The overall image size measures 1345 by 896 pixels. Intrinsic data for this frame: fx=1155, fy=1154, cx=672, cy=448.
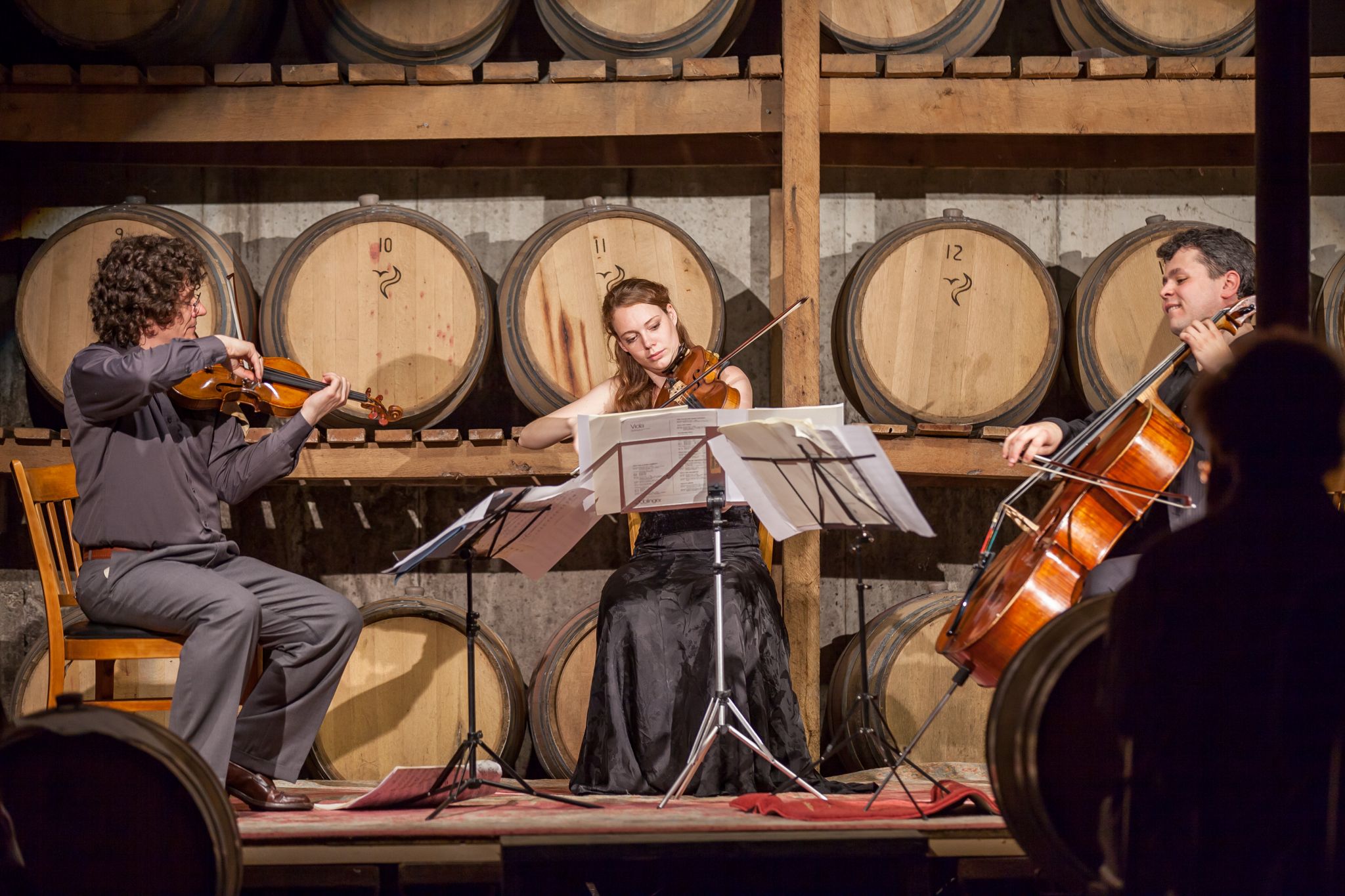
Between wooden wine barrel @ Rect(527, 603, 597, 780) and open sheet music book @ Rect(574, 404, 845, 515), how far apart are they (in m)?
0.97

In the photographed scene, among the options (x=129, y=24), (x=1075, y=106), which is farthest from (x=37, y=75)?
(x=1075, y=106)

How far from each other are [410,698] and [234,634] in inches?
39.4

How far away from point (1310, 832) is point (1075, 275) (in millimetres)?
3554

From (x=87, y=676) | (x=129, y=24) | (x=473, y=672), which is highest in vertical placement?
(x=129, y=24)

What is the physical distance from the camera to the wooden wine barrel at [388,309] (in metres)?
4.11

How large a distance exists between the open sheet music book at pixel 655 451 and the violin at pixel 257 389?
3.49ft

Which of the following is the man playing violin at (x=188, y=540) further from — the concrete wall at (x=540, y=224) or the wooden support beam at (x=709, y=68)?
the wooden support beam at (x=709, y=68)

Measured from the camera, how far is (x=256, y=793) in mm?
3141

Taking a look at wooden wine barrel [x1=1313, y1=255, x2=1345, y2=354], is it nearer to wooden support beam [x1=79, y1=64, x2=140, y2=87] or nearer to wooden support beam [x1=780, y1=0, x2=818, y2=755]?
wooden support beam [x1=780, y1=0, x2=818, y2=755]

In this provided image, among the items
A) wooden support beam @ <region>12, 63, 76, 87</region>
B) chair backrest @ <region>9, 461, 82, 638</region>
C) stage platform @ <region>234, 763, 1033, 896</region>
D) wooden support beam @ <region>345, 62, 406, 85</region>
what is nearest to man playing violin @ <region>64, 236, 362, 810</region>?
chair backrest @ <region>9, 461, 82, 638</region>

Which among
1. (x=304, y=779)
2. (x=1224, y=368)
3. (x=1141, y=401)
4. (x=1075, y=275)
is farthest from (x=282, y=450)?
(x=1075, y=275)

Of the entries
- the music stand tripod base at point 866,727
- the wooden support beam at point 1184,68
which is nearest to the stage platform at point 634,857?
the music stand tripod base at point 866,727

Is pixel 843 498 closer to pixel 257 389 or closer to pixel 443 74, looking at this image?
pixel 257 389

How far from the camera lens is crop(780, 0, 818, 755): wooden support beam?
13.1 feet
